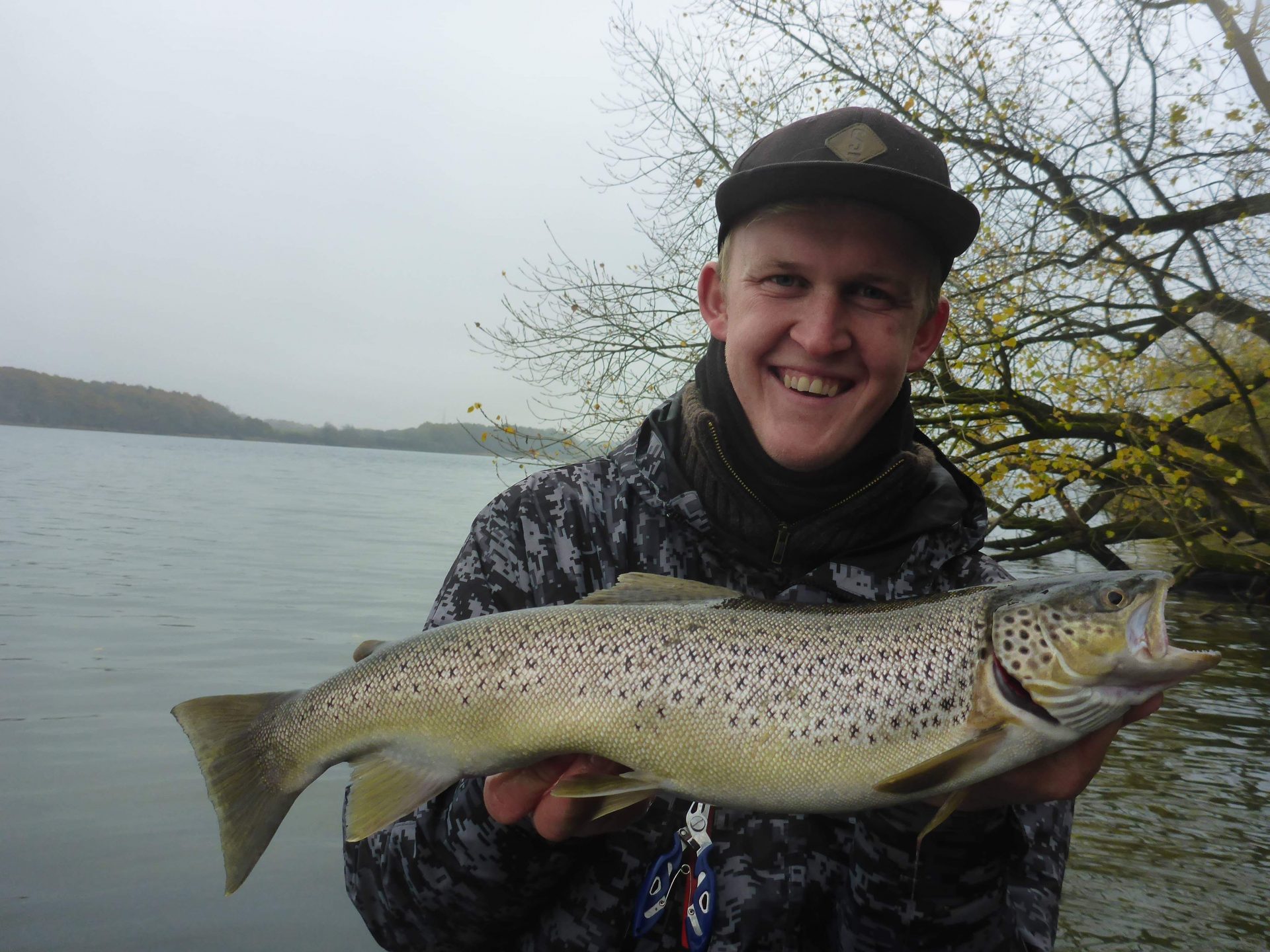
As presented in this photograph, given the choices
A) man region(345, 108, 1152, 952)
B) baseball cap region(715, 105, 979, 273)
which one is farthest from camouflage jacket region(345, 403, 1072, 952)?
baseball cap region(715, 105, 979, 273)

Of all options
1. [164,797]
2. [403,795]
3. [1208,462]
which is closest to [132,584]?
[164,797]

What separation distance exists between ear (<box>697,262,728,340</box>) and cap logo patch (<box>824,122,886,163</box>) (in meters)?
0.56

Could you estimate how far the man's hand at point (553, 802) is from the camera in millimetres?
2146

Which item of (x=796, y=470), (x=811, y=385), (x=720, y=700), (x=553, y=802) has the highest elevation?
(x=811, y=385)

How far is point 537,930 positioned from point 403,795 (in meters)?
0.51

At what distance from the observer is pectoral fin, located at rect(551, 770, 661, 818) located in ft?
6.93

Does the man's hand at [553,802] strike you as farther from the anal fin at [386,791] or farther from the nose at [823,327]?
the nose at [823,327]

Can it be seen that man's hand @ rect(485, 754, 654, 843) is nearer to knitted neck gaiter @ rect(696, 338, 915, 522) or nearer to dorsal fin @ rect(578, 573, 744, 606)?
dorsal fin @ rect(578, 573, 744, 606)

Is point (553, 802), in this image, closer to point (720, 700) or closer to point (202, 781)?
point (720, 700)

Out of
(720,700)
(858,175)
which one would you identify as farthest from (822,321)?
(720,700)

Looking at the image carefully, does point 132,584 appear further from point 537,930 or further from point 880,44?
point 537,930

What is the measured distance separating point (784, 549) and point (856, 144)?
1194 mm

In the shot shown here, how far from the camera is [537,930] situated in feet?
7.81

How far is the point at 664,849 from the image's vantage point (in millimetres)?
2381
